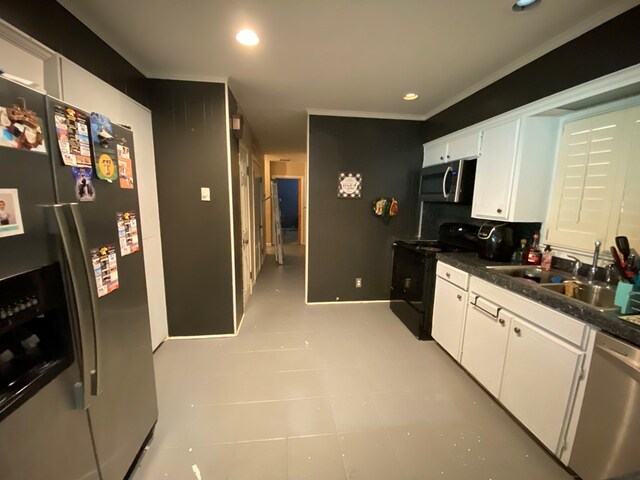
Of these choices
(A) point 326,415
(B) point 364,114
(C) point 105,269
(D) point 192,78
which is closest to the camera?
(C) point 105,269

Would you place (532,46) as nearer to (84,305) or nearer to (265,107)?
(265,107)

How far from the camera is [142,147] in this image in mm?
2123

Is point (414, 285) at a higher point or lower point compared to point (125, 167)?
lower

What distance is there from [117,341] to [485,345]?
232 centimetres

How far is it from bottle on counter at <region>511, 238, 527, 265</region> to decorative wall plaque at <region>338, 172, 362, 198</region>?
182cm

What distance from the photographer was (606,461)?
3.92 ft

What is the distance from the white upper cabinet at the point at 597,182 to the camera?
1.54 metres

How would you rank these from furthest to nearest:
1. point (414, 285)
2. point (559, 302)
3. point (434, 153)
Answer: point (434, 153) → point (414, 285) → point (559, 302)

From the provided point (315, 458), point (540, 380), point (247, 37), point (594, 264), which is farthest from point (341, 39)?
point (315, 458)

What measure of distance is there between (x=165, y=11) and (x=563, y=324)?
286 cm

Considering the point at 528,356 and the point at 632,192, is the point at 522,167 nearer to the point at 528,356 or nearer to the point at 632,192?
the point at 632,192

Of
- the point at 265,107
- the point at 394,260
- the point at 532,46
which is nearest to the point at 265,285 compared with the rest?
the point at 394,260

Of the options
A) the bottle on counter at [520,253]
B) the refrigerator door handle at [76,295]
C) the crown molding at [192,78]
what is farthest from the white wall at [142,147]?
the bottle on counter at [520,253]

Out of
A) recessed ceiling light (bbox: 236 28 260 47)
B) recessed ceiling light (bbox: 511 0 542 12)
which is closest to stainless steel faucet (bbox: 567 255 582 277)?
recessed ceiling light (bbox: 511 0 542 12)
